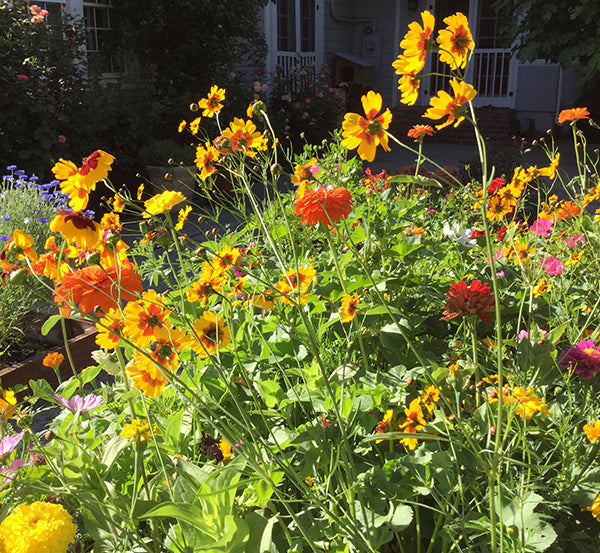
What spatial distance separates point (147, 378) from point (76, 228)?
0.80ft

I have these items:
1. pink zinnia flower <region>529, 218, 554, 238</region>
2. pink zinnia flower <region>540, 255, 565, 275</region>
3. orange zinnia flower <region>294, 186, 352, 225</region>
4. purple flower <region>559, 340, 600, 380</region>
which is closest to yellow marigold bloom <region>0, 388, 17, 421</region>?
orange zinnia flower <region>294, 186, 352, 225</region>

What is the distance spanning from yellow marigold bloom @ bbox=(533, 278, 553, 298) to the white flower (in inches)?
13.6

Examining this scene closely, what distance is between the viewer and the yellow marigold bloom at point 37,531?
589 millimetres

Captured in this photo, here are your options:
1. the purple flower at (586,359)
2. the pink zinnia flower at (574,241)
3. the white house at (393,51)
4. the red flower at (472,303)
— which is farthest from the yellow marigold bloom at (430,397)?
the white house at (393,51)

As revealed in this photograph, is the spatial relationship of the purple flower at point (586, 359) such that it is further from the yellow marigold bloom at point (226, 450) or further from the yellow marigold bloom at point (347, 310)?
the yellow marigold bloom at point (226, 450)

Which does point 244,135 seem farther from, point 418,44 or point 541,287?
point 541,287

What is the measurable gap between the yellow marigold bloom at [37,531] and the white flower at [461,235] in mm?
1452

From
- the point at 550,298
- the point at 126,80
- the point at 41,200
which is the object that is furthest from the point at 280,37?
the point at 550,298

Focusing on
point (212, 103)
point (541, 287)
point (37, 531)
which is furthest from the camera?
point (212, 103)

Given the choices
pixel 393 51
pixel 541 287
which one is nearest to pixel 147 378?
pixel 541 287

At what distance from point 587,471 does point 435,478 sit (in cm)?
25

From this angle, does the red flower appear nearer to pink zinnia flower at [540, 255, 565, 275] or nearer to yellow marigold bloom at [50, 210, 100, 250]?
yellow marigold bloom at [50, 210, 100, 250]

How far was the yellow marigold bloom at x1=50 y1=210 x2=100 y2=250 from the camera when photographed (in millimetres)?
841

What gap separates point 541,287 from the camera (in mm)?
1388
